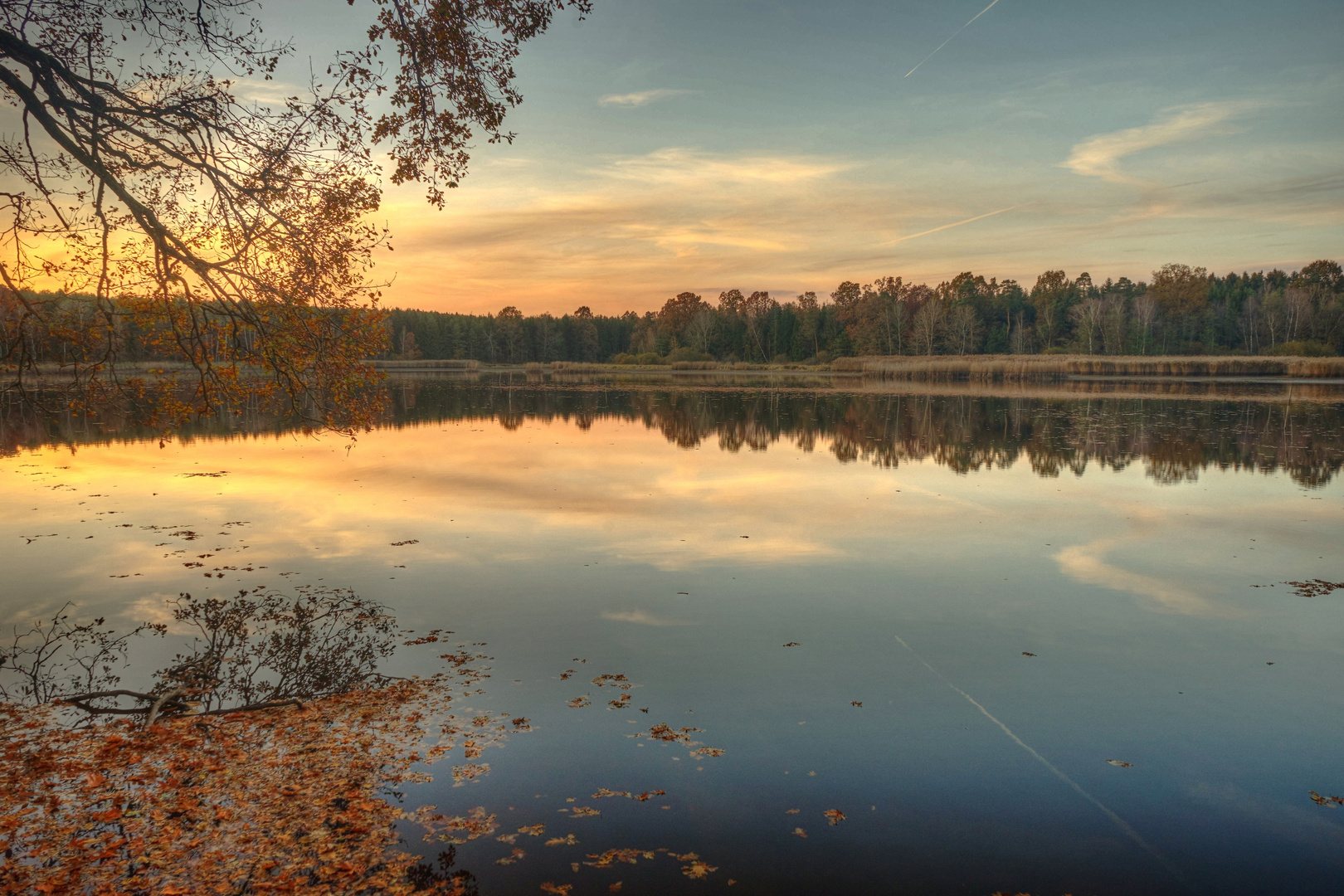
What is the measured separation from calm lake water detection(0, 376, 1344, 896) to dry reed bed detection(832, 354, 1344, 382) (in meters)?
58.5

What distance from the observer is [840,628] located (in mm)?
9453

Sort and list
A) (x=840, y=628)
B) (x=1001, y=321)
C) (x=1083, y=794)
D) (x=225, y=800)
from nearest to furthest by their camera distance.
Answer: (x=225, y=800), (x=1083, y=794), (x=840, y=628), (x=1001, y=321)

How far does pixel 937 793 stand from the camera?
5945 mm

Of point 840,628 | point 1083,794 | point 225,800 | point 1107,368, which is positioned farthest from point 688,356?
point 225,800

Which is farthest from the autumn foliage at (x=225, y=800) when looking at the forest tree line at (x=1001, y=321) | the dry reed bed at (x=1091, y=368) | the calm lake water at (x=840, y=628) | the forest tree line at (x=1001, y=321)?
the forest tree line at (x=1001, y=321)

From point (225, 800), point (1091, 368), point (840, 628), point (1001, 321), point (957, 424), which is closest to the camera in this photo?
point (225, 800)

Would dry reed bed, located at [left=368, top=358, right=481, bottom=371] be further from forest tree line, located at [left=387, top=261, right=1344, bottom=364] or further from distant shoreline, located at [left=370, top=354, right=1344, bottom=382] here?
distant shoreline, located at [left=370, top=354, right=1344, bottom=382]

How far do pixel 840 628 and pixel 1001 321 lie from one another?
140224 mm

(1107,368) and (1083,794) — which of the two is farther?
(1107,368)

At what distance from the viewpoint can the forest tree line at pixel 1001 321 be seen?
11781cm

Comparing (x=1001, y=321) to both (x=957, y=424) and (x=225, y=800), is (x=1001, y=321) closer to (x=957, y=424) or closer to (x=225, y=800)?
(x=957, y=424)

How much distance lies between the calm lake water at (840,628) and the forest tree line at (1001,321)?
106704 mm

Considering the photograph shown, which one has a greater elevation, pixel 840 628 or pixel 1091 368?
pixel 1091 368

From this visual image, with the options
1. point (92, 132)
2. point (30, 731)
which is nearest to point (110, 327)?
point (92, 132)
